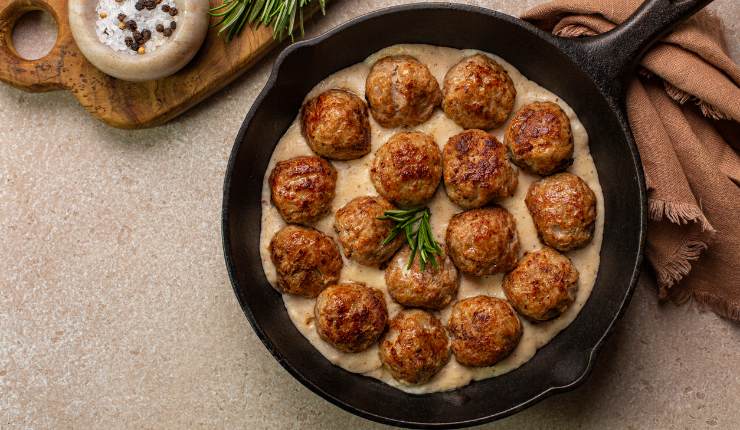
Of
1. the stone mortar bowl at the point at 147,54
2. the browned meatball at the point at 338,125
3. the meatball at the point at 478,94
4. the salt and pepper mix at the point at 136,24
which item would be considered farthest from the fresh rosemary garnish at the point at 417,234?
the salt and pepper mix at the point at 136,24

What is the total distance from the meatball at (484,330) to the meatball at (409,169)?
0.51 meters

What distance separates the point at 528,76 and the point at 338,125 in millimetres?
911

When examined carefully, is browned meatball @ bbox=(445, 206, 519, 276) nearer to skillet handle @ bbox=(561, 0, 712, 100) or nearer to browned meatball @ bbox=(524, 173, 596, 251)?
browned meatball @ bbox=(524, 173, 596, 251)

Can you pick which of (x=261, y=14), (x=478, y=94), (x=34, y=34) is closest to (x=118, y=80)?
(x=34, y=34)

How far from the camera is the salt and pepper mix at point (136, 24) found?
2953 millimetres

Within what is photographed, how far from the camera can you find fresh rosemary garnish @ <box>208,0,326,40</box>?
296 centimetres

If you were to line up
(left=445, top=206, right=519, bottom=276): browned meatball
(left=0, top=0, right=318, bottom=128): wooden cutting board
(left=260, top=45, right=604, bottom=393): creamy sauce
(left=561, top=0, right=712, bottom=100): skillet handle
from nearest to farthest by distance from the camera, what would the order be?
(left=561, top=0, right=712, bottom=100): skillet handle, (left=445, top=206, right=519, bottom=276): browned meatball, (left=260, top=45, right=604, bottom=393): creamy sauce, (left=0, top=0, right=318, bottom=128): wooden cutting board

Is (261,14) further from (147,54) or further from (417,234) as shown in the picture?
(417,234)

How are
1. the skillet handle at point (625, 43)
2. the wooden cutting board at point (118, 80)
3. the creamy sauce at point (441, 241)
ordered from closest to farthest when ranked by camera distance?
the skillet handle at point (625, 43), the creamy sauce at point (441, 241), the wooden cutting board at point (118, 80)

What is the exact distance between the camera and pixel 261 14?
10.0 ft

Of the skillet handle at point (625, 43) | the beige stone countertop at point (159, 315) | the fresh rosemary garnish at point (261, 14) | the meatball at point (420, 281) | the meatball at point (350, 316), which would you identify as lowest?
the beige stone countertop at point (159, 315)

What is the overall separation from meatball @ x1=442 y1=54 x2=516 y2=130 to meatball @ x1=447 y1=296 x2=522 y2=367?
0.78 m

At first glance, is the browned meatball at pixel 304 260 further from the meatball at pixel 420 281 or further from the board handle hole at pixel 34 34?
the board handle hole at pixel 34 34

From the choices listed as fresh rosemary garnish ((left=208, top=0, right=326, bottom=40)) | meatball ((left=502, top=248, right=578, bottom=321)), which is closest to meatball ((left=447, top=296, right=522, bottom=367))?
meatball ((left=502, top=248, right=578, bottom=321))
